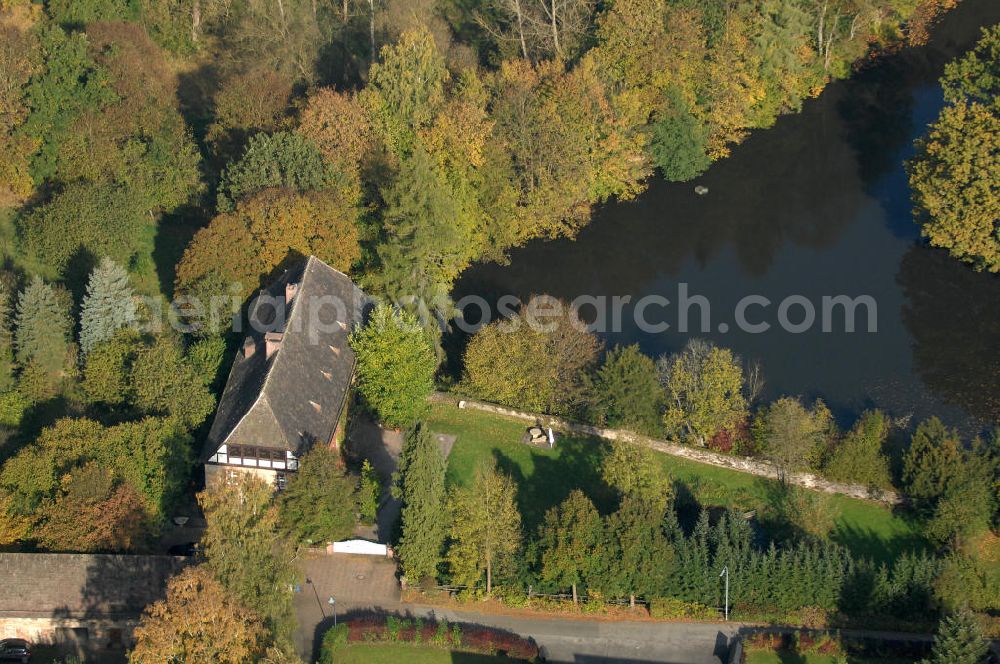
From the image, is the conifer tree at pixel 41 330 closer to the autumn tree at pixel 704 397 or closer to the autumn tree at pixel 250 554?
the autumn tree at pixel 250 554

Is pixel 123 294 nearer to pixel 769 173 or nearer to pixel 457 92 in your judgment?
pixel 457 92

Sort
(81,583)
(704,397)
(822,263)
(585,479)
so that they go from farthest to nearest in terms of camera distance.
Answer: (822,263)
(704,397)
(585,479)
(81,583)

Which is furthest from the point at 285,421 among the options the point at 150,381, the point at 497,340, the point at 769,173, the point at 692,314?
the point at 769,173

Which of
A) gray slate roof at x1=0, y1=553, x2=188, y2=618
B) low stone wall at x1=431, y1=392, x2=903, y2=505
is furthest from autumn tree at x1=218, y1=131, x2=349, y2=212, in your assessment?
gray slate roof at x1=0, y1=553, x2=188, y2=618

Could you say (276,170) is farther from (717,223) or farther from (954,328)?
(954,328)

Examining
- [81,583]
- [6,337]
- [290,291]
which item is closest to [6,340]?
[6,337]

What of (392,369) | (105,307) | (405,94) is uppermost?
(405,94)

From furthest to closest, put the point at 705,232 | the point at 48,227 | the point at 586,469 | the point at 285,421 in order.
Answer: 1. the point at 705,232
2. the point at 48,227
3. the point at 586,469
4. the point at 285,421

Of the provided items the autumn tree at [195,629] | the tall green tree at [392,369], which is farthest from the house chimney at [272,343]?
the autumn tree at [195,629]
